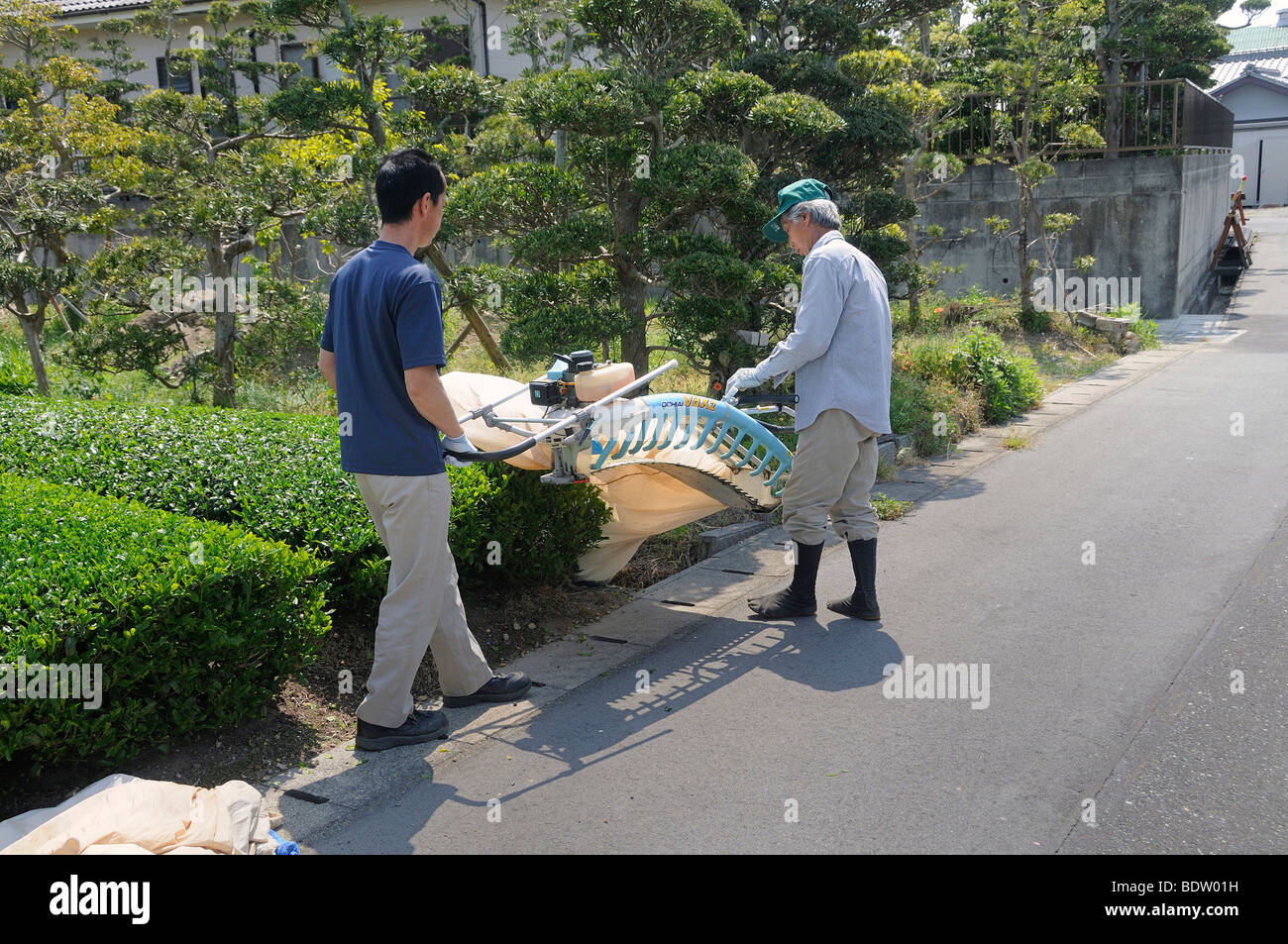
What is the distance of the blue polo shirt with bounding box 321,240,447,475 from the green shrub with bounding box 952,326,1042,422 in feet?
25.2

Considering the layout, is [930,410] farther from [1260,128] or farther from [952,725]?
[1260,128]

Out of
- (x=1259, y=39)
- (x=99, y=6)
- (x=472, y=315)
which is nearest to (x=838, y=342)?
(x=472, y=315)

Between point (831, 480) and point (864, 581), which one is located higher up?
point (831, 480)

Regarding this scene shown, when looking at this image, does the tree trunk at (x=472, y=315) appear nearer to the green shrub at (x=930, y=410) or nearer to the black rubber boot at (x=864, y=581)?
the green shrub at (x=930, y=410)

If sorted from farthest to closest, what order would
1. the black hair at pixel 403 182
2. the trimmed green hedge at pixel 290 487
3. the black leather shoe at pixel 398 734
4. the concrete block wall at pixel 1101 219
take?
1. the concrete block wall at pixel 1101 219
2. the trimmed green hedge at pixel 290 487
3. the black leather shoe at pixel 398 734
4. the black hair at pixel 403 182

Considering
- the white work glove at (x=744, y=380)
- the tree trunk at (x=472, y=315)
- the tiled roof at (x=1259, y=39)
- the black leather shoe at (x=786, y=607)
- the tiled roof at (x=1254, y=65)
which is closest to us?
the white work glove at (x=744, y=380)

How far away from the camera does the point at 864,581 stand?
18.7ft

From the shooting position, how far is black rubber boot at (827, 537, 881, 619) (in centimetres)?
565

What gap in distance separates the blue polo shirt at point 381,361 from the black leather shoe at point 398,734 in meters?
1.04

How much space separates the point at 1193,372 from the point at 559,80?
9046 millimetres

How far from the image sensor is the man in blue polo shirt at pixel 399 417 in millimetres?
4113

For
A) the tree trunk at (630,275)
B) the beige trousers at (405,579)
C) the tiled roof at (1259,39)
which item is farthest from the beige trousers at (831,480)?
the tiled roof at (1259,39)

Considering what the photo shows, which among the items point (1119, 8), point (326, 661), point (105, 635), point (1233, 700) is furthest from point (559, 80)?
point (1119, 8)

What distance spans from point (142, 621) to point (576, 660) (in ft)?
6.70
